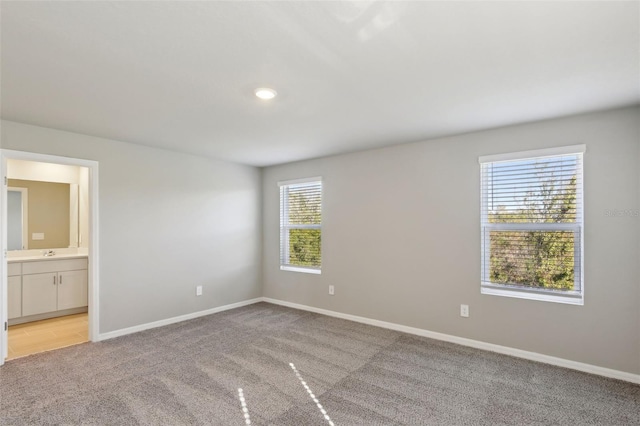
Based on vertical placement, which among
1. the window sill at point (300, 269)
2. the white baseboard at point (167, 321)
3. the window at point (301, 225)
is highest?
the window at point (301, 225)

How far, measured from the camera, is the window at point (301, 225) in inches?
196

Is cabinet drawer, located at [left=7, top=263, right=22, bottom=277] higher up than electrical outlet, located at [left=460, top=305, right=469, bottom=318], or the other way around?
cabinet drawer, located at [left=7, top=263, right=22, bottom=277]

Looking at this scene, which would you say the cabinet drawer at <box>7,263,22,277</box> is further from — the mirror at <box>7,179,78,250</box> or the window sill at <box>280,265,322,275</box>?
the window sill at <box>280,265,322,275</box>

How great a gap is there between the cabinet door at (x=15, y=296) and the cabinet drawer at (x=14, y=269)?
5 centimetres

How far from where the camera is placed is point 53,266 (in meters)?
4.63

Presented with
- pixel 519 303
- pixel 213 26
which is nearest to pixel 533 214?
pixel 519 303

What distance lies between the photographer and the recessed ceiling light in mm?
2463

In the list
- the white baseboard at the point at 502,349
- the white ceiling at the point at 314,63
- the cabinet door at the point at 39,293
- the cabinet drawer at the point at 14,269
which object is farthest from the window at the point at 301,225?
the cabinet drawer at the point at 14,269

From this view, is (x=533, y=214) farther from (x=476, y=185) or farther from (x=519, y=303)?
(x=519, y=303)

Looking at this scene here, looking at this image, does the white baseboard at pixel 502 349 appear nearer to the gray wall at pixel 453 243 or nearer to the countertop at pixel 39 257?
the gray wall at pixel 453 243

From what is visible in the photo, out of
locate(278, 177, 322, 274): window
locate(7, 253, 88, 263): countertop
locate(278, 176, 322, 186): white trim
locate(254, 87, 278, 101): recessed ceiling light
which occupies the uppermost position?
locate(254, 87, 278, 101): recessed ceiling light

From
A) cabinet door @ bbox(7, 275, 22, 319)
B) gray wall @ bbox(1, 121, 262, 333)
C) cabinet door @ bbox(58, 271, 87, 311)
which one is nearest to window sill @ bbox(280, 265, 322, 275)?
gray wall @ bbox(1, 121, 262, 333)

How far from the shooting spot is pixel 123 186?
3959 mm

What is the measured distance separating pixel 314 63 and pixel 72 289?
16.0ft
